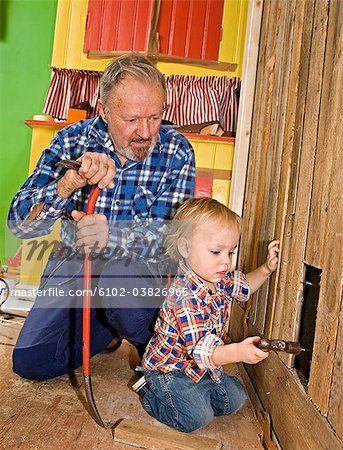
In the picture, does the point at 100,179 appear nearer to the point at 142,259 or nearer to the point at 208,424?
the point at 142,259

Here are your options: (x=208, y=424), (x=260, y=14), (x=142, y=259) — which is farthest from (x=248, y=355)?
(x=260, y=14)

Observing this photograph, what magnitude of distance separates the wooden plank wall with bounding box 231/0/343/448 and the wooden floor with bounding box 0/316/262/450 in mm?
165

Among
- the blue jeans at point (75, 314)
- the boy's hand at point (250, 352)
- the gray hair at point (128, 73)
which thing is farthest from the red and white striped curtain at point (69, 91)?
the boy's hand at point (250, 352)

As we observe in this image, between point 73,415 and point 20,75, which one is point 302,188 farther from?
point 20,75

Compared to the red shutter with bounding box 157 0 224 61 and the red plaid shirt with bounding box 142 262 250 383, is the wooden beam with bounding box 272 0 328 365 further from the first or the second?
the red shutter with bounding box 157 0 224 61

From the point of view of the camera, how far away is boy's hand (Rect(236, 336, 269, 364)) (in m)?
1.34

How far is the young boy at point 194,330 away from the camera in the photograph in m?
1.53

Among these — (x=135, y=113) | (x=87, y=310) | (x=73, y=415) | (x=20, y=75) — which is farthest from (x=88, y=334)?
→ (x=20, y=75)

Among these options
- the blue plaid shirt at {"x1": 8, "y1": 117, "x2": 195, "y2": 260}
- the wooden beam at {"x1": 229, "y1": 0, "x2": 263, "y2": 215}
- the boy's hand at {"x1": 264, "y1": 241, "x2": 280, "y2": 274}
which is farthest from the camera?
the wooden beam at {"x1": 229, "y1": 0, "x2": 263, "y2": 215}

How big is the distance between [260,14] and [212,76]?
0.75 meters

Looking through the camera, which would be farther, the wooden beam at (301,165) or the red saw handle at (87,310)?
the red saw handle at (87,310)

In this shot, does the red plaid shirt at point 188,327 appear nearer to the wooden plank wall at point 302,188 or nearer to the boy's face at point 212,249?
the boy's face at point 212,249

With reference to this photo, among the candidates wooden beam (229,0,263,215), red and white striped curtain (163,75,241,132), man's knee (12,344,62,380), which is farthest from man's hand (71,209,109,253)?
red and white striped curtain (163,75,241,132)

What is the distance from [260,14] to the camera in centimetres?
287
